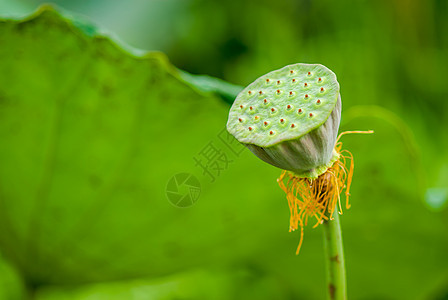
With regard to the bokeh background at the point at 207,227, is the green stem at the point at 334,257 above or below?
above

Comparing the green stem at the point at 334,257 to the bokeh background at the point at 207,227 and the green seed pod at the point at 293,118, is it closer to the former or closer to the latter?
the green seed pod at the point at 293,118

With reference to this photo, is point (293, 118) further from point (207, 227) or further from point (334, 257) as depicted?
point (207, 227)

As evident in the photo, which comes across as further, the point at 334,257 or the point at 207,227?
the point at 207,227

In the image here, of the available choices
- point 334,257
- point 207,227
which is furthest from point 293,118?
point 207,227

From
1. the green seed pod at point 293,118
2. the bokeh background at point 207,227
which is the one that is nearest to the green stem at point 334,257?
the green seed pod at point 293,118

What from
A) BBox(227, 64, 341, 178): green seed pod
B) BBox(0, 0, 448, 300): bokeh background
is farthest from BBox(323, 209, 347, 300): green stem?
BBox(0, 0, 448, 300): bokeh background
